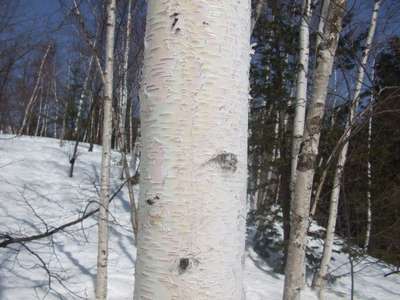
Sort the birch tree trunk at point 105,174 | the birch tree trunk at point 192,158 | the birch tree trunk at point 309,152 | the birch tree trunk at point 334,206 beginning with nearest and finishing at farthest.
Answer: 1. the birch tree trunk at point 192,158
2. the birch tree trunk at point 309,152
3. the birch tree trunk at point 105,174
4. the birch tree trunk at point 334,206

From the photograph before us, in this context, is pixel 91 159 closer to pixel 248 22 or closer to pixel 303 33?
pixel 303 33

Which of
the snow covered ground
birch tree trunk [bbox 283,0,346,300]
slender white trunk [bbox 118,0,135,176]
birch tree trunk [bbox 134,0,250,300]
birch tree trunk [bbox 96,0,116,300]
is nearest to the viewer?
birch tree trunk [bbox 134,0,250,300]

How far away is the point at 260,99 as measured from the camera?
902 centimetres

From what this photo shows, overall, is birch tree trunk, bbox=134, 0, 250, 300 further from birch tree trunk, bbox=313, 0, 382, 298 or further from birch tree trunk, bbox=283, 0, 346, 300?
birch tree trunk, bbox=313, 0, 382, 298

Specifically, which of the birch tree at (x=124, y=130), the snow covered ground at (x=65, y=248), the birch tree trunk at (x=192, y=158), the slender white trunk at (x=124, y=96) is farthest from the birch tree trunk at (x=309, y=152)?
the slender white trunk at (x=124, y=96)

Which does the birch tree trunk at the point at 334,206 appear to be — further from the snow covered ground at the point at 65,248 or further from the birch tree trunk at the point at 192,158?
the birch tree trunk at the point at 192,158

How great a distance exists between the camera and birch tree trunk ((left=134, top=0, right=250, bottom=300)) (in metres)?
0.66

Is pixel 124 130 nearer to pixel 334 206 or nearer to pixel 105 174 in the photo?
pixel 105 174

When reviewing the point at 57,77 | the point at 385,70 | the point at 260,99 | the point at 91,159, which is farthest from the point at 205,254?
the point at 57,77

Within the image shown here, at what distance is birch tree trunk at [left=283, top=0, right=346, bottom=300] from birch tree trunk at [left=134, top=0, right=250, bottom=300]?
2094 mm

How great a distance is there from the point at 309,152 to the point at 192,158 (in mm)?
2172

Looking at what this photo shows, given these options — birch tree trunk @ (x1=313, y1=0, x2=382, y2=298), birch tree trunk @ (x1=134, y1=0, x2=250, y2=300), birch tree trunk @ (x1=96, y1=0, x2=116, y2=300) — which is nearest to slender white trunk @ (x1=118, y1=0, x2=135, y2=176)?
birch tree trunk @ (x1=96, y1=0, x2=116, y2=300)

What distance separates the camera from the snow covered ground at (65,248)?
4879mm

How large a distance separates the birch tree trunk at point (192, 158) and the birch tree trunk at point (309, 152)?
2.09 metres
